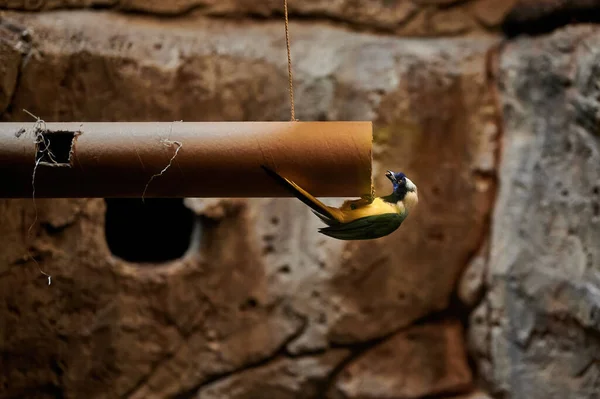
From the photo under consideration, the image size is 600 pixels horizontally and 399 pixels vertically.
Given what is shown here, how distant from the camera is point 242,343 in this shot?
1891 millimetres

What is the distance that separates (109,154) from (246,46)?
92 centimetres

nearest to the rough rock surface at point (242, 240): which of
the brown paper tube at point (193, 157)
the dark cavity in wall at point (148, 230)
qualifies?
the dark cavity in wall at point (148, 230)

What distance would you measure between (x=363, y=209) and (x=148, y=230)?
3.71 feet

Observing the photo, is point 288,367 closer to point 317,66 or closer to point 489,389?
point 489,389

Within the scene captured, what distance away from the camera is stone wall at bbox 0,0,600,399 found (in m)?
1.73

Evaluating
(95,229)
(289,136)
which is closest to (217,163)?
(289,136)

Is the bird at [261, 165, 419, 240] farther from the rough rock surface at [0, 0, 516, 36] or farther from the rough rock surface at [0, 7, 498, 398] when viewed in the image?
the rough rock surface at [0, 0, 516, 36]

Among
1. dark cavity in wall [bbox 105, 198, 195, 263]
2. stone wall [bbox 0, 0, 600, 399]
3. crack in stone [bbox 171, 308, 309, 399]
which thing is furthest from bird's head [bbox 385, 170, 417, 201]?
dark cavity in wall [bbox 105, 198, 195, 263]

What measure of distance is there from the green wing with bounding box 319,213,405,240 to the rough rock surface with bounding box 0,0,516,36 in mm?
1026

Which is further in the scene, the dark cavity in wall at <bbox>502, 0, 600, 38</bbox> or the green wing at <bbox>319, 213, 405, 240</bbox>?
the dark cavity in wall at <bbox>502, 0, 600, 38</bbox>

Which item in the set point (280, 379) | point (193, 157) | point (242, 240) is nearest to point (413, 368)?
point (280, 379)

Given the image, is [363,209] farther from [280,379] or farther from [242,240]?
[280,379]

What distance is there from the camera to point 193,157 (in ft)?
3.38

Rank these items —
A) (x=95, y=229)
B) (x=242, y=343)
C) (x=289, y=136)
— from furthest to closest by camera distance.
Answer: (x=242, y=343) < (x=95, y=229) < (x=289, y=136)
